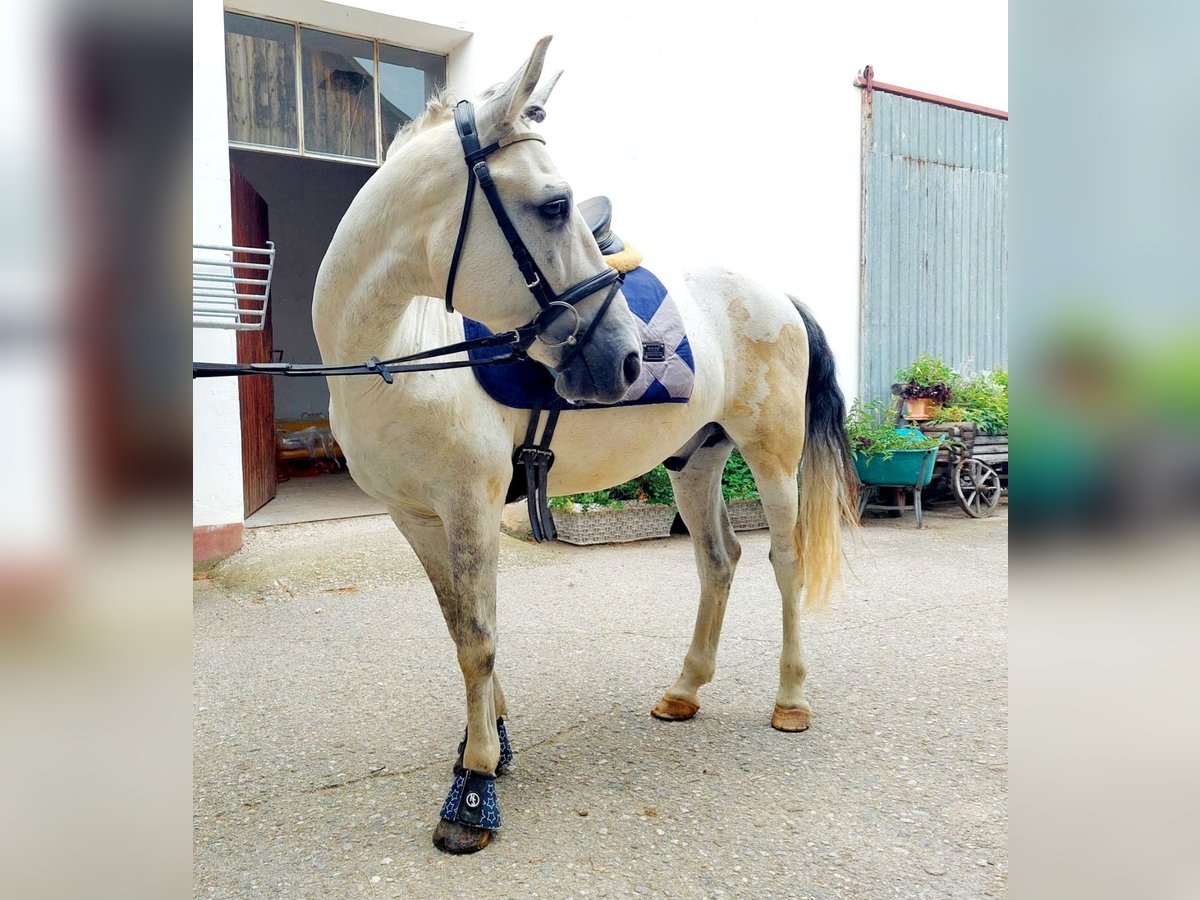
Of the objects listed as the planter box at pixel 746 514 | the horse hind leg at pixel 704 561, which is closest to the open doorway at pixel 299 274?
the planter box at pixel 746 514

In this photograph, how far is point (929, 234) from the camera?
8133mm

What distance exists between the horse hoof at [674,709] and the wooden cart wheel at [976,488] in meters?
5.57

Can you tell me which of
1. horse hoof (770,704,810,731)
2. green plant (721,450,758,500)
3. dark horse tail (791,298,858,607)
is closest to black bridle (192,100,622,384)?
dark horse tail (791,298,858,607)

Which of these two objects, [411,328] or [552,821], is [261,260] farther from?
[552,821]

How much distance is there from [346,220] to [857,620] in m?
3.45

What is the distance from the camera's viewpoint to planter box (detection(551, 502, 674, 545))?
19.7ft

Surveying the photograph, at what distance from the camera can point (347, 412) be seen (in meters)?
2.08

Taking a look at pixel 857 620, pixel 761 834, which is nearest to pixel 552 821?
pixel 761 834

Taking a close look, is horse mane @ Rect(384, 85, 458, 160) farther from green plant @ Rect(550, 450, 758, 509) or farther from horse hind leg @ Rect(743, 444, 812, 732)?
green plant @ Rect(550, 450, 758, 509)

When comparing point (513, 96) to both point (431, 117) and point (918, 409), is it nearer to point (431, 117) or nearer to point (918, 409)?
point (431, 117)

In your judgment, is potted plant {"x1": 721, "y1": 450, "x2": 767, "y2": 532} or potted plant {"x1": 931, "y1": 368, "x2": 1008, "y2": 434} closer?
potted plant {"x1": 721, "y1": 450, "x2": 767, "y2": 532}

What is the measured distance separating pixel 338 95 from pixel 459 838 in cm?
542

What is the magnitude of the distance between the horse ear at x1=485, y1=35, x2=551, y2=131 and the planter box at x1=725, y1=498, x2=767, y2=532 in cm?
507
